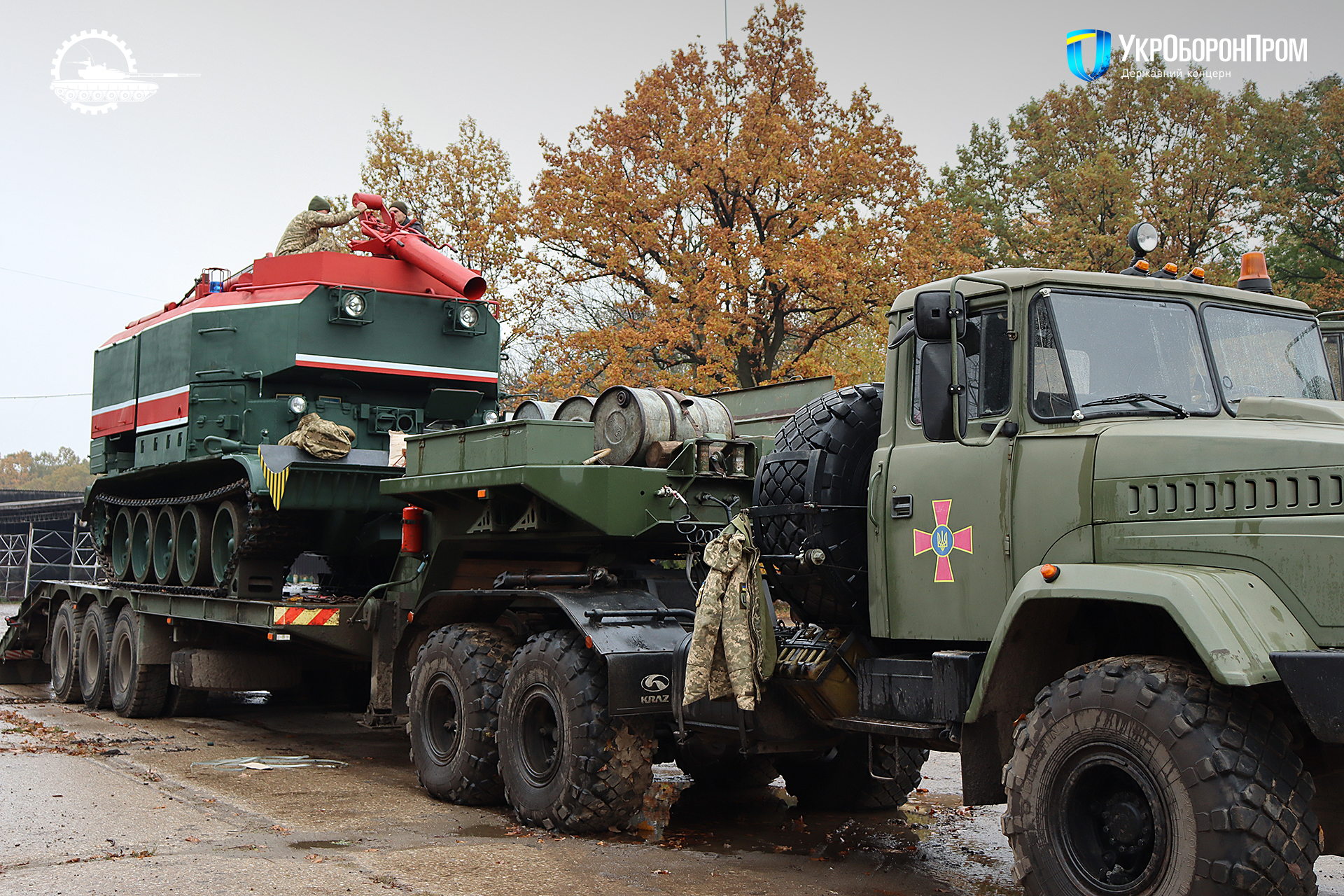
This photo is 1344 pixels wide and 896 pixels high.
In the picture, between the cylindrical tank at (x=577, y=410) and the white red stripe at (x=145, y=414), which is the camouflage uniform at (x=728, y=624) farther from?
the white red stripe at (x=145, y=414)

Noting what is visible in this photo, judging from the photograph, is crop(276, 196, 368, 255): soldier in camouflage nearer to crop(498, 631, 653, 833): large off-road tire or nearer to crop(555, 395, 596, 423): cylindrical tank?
crop(555, 395, 596, 423): cylindrical tank

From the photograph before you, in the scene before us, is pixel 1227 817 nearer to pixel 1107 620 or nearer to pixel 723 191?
pixel 1107 620

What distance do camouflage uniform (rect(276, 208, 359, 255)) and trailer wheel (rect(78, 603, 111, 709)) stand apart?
4308 mm

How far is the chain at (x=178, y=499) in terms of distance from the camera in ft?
35.3

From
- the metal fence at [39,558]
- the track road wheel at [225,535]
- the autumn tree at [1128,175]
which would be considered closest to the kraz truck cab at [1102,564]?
the track road wheel at [225,535]

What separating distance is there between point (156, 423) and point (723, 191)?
11180 millimetres

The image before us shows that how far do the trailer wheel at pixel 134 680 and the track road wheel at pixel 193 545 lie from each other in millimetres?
832

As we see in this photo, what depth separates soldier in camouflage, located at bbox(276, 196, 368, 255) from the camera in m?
12.2

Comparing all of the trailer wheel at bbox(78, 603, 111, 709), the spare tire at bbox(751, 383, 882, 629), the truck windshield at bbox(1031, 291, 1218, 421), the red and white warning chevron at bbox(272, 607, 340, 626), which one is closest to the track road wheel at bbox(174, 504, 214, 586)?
the trailer wheel at bbox(78, 603, 111, 709)

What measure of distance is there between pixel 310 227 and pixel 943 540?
8.47 metres

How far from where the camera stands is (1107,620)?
5.23m

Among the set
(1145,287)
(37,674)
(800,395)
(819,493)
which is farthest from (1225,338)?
(37,674)

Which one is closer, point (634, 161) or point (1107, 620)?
point (1107, 620)

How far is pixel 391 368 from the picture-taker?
1149 cm
